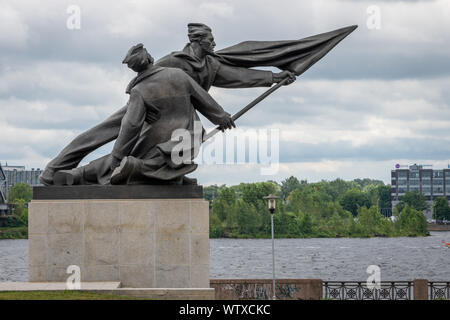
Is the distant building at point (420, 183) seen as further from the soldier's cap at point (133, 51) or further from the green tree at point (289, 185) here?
the soldier's cap at point (133, 51)

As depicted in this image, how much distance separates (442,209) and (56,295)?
133768mm

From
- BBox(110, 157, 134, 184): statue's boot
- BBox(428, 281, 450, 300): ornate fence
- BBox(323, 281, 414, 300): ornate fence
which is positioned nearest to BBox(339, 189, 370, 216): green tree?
BBox(323, 281, 414, 300): ornate fence

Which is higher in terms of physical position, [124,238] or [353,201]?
[124,238]

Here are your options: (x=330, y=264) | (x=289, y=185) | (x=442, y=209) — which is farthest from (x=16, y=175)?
(x=330, y=264)

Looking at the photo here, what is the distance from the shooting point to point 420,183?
15738 centimetres

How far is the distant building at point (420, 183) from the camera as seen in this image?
156 meters

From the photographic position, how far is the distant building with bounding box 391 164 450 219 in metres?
156

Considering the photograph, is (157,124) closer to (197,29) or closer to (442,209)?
(197,29)

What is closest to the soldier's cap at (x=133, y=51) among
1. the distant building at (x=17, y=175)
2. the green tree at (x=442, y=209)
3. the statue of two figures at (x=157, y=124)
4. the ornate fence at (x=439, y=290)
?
the statue of two figures at (x=157, y=124)

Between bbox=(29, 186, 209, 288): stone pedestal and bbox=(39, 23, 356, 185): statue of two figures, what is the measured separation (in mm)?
415

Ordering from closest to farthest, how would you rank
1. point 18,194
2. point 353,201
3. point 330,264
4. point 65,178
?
point 65,178
point 330,264
point 18,194
point 353,201
